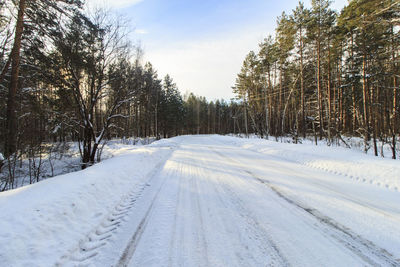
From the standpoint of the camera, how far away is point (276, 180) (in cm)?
495

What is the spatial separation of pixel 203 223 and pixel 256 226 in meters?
0.86

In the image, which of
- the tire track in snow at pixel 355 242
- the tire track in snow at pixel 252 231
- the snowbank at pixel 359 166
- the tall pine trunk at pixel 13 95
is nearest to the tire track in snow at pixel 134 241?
the tire track in snow at pixel 252 231

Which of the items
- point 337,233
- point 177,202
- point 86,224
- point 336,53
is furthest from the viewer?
point 336,53

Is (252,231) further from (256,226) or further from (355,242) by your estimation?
(355,242)

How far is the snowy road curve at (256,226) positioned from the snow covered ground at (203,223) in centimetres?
1

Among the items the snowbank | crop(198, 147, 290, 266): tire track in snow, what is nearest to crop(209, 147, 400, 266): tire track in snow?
crop(198, 147, 290, 266): tire track in snow

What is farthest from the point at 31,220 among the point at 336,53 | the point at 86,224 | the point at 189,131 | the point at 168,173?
the point at 189,131

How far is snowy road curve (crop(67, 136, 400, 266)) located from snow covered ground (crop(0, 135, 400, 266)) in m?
0.01

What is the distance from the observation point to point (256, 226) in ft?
8.77

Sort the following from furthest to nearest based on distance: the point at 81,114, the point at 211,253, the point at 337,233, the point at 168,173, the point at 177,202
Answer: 1. the point at 81,114
2. the point at 168,173
3. the point at 177,202
4. the point at 337,233
5. the point at 211,253

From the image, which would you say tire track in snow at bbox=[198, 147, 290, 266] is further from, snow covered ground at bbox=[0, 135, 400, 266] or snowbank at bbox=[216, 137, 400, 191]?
snowbank at bbox=[216, 137, 400, 191]

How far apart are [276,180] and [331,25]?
1661 centimetres

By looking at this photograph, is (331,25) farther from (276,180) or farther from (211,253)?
(211,253)

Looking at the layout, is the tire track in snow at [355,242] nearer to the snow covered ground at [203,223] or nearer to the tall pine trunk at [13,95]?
the snow covered ground at [203,223]
